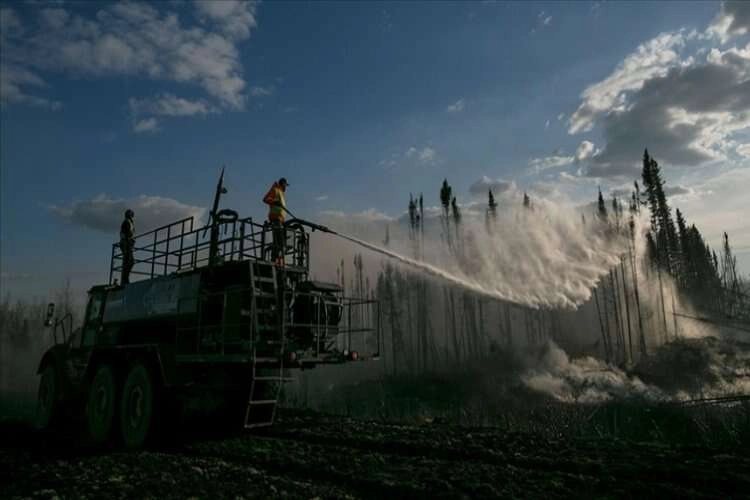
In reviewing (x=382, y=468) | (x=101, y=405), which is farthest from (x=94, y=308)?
(x=382, y=468)

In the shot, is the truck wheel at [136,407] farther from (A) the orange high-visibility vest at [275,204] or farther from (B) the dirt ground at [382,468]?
(A) the orange high-visibility vest at [275,204]

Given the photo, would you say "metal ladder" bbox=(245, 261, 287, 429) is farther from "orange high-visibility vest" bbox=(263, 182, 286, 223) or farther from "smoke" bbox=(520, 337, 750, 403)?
"smoke" bbox=(520, 337, 750, 403)

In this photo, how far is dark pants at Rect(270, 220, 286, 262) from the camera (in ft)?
40.1

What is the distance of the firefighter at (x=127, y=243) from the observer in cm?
1483

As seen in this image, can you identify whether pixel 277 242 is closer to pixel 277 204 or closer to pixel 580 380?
pixel 277 204

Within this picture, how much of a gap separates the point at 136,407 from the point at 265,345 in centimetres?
372

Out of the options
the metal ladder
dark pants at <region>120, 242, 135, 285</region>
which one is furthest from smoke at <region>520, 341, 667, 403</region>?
dark pants at <region>120, 242, 135, 285</region>

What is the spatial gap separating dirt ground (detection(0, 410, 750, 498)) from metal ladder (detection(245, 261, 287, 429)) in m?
0.63

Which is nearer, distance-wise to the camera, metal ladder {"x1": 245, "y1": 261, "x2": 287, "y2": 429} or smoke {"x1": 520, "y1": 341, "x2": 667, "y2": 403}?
metal ladder {"x1": 245, "y1": 261, "x2": 287, "y2": 429}

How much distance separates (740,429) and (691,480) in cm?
459

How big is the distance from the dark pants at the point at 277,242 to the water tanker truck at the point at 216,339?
0.12m

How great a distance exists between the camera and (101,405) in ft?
42.1

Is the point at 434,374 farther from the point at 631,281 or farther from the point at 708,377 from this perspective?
the point at 631,281

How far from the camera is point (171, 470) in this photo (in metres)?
8.70
